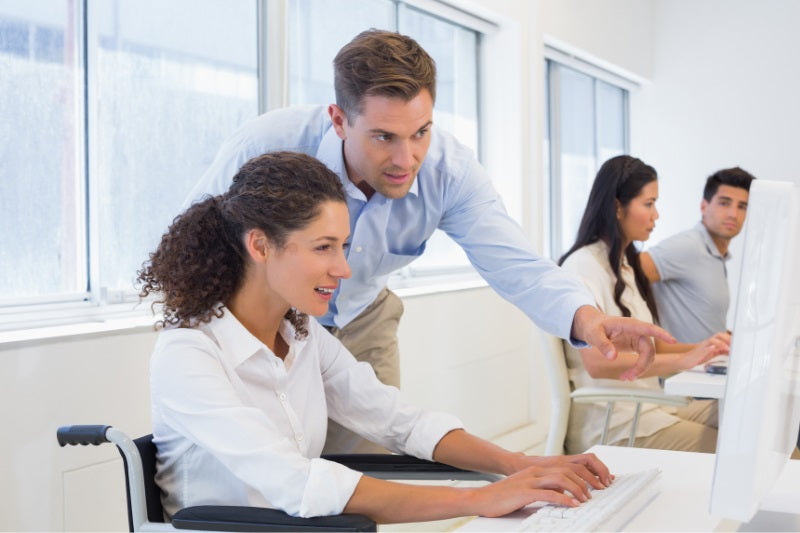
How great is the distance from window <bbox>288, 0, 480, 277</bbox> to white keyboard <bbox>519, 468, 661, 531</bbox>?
2.08 metres

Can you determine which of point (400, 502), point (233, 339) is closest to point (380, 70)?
point (233, 339)

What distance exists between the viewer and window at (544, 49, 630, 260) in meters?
4.84

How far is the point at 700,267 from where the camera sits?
3.62 meters

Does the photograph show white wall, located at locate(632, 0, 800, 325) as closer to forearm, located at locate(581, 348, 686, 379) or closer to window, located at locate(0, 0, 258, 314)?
forearm, located at locate(581, 348, 686, 379)

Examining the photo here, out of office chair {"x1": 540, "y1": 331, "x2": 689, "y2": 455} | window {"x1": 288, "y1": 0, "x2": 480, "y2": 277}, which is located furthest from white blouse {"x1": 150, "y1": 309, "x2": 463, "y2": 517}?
window {"x1": 288, "y1": 0, "x2": 480, "y2": 277}

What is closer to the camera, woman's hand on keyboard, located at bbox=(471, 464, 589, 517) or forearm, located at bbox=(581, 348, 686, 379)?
woman's hand on keyboard, located at bbox=(471, 464, 589, 517)

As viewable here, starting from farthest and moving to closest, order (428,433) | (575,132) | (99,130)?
(575,132), (99,130), (428,433)

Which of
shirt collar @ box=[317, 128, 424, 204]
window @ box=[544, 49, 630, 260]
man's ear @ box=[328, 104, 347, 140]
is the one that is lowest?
shirt collar @ box=[317, 128, 424, 204]

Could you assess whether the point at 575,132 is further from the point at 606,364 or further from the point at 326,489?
the point at 326,489

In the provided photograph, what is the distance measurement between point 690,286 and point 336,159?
228cm

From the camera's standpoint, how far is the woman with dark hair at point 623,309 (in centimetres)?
251

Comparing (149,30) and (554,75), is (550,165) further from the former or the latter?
(149,30)

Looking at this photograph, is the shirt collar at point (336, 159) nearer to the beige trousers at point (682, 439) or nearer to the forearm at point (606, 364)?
the forearm at point (606, 364)

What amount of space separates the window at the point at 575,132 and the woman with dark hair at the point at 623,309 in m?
1.65
